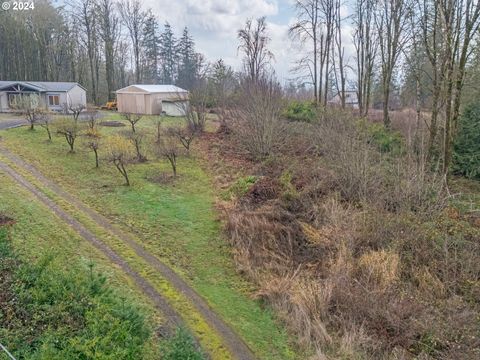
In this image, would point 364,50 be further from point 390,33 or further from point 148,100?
point 148,100

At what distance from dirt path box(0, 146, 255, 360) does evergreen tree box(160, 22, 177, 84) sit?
40.9 m

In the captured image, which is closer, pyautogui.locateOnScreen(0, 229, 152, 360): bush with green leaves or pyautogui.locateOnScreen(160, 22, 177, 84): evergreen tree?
pyautogui.locateOnScreen(0, 229, 152, 360): bush with green leaves

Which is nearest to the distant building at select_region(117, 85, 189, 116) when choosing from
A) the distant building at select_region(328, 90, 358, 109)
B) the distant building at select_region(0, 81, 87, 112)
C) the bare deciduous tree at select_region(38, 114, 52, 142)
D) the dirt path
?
the distant building at select_region(0, 81, 87, 112)

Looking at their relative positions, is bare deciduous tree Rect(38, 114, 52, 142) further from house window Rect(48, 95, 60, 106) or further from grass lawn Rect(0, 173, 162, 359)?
house window Rect(48, 95, 60, 106)

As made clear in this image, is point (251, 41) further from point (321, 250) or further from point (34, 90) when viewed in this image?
point (321, 250)

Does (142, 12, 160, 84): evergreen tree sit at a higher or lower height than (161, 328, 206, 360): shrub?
higher

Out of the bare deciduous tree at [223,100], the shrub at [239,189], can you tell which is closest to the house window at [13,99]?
the bare deciduous tree at [223,100]

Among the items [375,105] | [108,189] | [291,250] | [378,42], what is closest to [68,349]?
[291,250]

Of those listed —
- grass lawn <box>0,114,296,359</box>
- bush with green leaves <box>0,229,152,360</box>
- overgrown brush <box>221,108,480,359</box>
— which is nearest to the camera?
bush with green leaves <box>0,229,152,360</box>

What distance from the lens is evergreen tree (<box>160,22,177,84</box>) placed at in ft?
163

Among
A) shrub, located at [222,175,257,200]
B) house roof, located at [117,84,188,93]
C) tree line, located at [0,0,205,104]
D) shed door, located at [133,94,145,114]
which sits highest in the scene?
tree line, located at [0,0,205,104]

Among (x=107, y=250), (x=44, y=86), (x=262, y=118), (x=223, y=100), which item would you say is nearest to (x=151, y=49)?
(x=44, y=86)

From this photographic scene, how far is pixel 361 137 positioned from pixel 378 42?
12893 mm

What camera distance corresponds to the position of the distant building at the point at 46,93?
28.7 m
